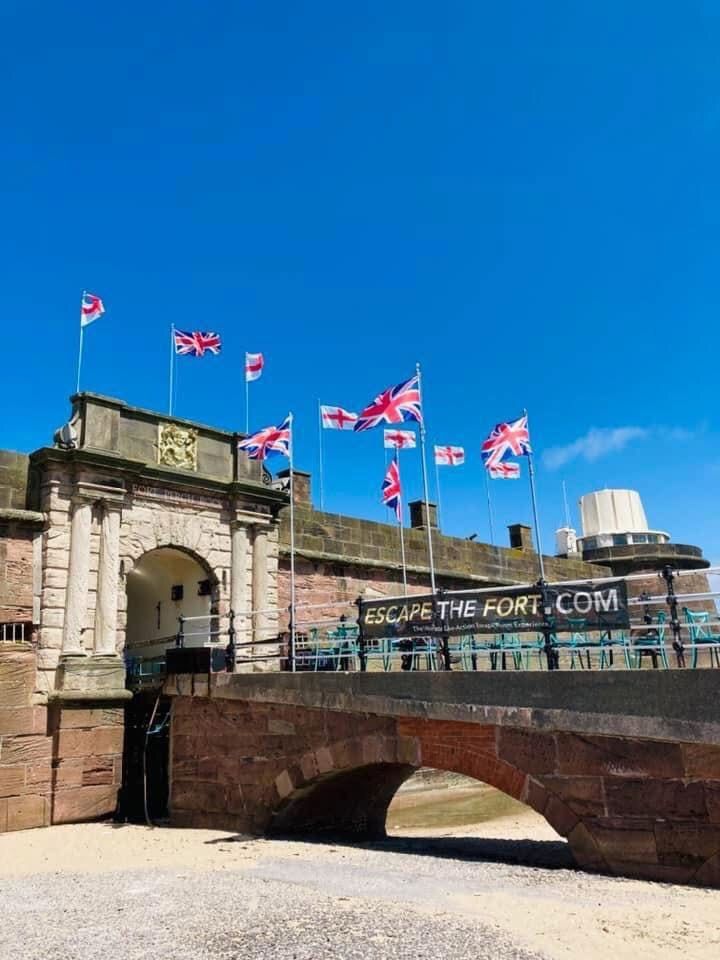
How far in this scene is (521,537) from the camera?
30.6m

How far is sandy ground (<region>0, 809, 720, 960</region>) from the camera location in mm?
6750

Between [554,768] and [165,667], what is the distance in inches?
349

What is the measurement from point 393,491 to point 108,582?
841cm

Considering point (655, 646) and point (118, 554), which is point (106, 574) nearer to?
point (118, 554)

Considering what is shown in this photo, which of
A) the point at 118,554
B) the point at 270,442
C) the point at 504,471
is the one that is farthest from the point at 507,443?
the point at 118,554

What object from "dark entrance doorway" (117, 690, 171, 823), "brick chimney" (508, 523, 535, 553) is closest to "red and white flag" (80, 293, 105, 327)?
"dark entrance doorway" (117, 690, 171, 823)

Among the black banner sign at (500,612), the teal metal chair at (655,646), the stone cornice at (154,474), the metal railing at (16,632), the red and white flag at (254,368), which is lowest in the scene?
the teal metal chair at (655,646)

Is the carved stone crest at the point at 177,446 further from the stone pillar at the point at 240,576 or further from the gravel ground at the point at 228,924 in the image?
the gravel ground at the point at 228,924

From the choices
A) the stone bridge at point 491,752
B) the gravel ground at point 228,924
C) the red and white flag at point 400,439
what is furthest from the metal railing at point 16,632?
Result: the red and white flag at point 400,439

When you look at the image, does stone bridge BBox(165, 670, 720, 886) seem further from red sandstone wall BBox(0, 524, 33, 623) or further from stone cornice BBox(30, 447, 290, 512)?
stone cornice BBox(30, 447, 290, 512)

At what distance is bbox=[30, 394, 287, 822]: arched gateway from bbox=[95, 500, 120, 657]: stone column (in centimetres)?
2

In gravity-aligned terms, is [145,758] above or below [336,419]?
below

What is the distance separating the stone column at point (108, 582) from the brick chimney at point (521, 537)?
18.3 metres

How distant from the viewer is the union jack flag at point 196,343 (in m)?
18.4
